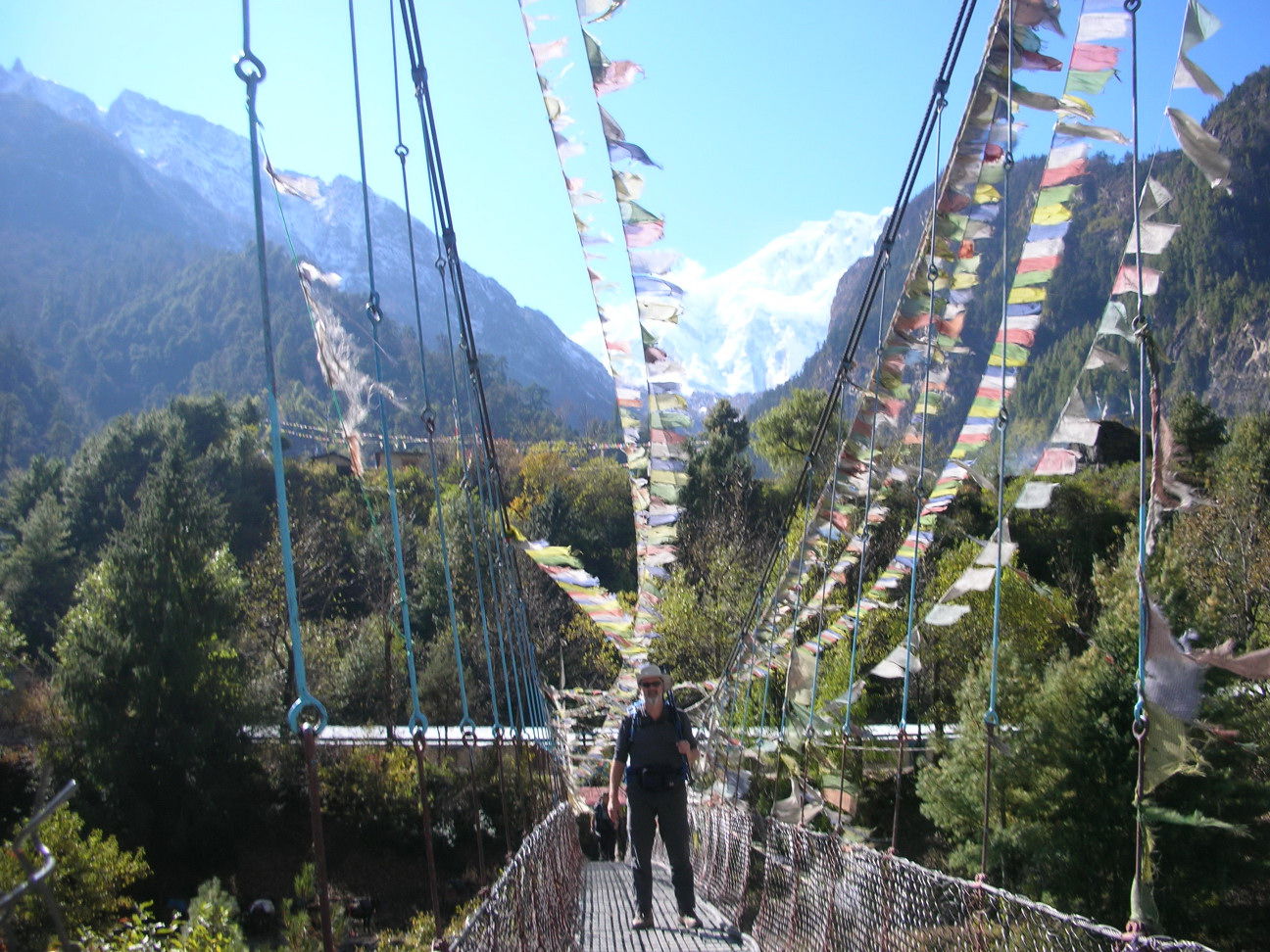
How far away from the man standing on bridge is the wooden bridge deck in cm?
18

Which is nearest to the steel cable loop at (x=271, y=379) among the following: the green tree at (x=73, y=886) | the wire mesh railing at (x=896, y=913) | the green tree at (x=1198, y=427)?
the wire mesh railing at (x=896, y=913)

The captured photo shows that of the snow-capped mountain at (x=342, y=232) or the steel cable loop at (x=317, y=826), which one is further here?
the snow-capped mountain at (x=342, y=232)

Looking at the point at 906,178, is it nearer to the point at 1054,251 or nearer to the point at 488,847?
the point at 1054,251

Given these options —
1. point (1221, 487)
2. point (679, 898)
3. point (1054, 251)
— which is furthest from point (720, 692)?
point (1221, 487)

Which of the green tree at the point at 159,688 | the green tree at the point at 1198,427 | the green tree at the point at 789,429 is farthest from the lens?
the green tree at the point at 789,429

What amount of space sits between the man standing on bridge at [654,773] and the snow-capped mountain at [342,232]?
94.5 m

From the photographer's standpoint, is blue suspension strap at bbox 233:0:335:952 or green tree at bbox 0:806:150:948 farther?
green tree at bbox 0:806:150:948

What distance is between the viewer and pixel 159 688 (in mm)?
14430

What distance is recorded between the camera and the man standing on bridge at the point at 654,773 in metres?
3.27

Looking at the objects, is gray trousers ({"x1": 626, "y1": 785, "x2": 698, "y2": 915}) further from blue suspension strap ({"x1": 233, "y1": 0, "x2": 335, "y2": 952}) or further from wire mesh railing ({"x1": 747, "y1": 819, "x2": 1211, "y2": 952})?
blue suspension strap ({"x1": 233, "y1": 0, "x2": 335, "y2": 952})

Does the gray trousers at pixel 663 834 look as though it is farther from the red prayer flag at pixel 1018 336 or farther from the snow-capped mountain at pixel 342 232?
the snow-capped mountain at pixel 342 232

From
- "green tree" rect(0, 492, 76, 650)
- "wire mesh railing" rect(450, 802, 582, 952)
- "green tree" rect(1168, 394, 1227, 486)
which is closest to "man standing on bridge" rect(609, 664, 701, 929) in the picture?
"wire mesh railing" rect(450, 802, 582, 952)

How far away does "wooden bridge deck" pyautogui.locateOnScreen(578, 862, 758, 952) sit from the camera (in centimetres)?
337

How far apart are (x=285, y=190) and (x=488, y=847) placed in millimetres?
13593
